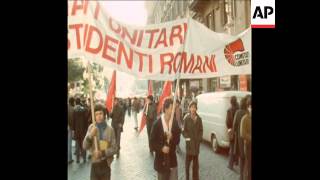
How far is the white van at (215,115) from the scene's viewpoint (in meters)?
5.18

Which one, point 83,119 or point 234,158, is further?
point 234,158

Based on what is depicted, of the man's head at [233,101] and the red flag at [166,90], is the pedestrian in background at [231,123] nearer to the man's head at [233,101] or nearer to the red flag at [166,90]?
the man's head at [233,101]

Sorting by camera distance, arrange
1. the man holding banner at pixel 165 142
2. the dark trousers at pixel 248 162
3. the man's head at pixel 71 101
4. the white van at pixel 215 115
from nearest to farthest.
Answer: the man's head at pixel 71 101
the man holding banner at pixel 165 142
the white van at pixel 215 115
the dark trousers at pixel 248 162

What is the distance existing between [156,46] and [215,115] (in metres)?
1.20

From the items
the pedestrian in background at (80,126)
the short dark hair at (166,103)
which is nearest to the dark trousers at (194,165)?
the short dark hair at (166,103)

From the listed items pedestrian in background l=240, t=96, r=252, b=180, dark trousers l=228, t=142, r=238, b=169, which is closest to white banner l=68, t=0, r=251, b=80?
pedestrian in background l=240, t=96, r=252, b=180

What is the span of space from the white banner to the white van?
271mm

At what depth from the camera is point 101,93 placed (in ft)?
15.6

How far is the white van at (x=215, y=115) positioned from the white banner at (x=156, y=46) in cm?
27

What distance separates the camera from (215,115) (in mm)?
5395
